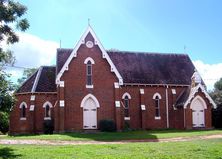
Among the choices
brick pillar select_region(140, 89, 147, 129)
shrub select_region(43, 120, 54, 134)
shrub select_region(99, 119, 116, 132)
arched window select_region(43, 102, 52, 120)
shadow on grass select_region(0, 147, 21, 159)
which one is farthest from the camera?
brick pillar select_region(140, 89, 147, 129)

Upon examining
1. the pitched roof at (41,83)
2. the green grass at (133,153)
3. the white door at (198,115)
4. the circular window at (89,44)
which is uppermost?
the circular window at (89,44)

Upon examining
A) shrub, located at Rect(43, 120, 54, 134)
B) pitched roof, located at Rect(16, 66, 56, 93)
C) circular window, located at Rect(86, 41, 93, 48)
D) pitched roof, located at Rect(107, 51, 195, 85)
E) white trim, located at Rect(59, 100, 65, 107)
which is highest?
circular window, located at Rect(86, 41, 93, 48)

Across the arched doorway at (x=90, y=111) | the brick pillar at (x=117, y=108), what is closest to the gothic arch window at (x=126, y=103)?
the brick pillar at (x=117, y=108)

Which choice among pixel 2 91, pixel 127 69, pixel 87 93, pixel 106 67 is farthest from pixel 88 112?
pixel 2 91

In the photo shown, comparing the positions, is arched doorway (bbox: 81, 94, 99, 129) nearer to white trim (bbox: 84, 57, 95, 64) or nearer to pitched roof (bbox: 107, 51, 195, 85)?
white trim (bbox: 84, 57, 95, 64)

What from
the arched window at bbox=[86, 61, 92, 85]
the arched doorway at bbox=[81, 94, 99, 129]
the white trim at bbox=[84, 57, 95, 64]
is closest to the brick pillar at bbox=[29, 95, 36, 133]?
the arched doorway at bbox=[81, 94, 99, 129]

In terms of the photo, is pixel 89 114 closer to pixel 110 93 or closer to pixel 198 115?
pixel 110 93

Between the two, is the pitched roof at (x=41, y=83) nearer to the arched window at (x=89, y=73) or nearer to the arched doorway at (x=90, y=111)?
the arched window at (x=89, y=73)

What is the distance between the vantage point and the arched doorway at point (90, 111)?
4331 centimetres

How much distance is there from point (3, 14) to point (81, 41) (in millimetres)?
22207

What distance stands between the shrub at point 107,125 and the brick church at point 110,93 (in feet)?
2.54

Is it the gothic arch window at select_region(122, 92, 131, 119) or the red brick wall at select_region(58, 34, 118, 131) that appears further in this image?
the gothic arch window at select_region(122, 92, 131, 119)

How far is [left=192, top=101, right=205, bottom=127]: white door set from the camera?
47.1m

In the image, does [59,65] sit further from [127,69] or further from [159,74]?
[159,74]
